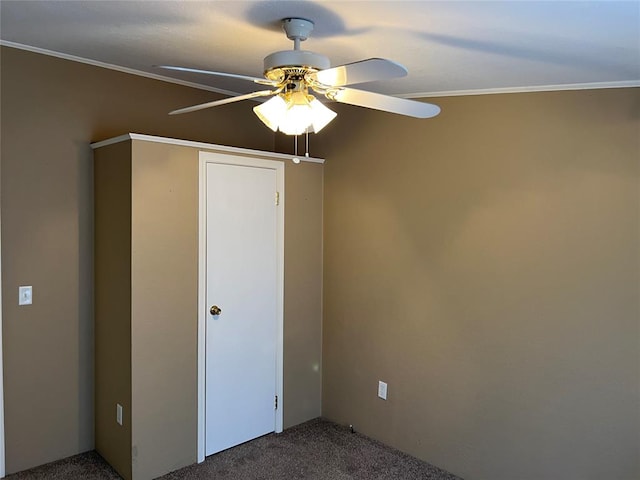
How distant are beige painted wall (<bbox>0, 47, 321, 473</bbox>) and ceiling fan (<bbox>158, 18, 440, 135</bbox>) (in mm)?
1361

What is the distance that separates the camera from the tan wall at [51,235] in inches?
109

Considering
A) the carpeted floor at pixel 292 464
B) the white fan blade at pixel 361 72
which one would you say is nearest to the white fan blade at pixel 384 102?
the white fan blade at pixel 361 72

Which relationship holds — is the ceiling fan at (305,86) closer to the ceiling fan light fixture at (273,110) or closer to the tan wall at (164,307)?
the ceiling fan light fixture at (273,110)

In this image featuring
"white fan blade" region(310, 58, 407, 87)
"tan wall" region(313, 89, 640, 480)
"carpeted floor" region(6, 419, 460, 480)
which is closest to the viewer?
"white fan blade" region(310, 58, 407, 87)

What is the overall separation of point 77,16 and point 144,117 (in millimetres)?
1155

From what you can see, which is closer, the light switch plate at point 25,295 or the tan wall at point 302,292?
the light switch plate at point 25,295

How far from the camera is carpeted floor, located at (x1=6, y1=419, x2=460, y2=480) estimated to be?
9.59ft

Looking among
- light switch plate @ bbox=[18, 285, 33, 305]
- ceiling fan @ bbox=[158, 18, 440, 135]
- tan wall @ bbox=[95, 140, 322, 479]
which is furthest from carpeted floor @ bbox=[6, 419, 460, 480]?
ceiling fan @ bbox=[158, 18, 440, 135]

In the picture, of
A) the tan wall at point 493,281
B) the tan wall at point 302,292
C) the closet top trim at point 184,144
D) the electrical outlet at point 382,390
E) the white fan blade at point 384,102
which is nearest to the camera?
the white fan blade at point 384,102

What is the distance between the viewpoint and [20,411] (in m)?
2.84

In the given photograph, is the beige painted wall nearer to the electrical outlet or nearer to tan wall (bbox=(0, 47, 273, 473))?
tan wall (bbox=(0, 47, 273, 473))

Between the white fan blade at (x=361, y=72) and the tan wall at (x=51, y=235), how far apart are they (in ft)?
5.85

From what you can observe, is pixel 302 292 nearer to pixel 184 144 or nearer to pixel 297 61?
pixel 184 144

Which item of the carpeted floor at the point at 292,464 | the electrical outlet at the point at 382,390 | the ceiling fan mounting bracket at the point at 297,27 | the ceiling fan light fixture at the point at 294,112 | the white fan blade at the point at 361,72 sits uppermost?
the ceiling fan mounting bracket at the point at 297,27
